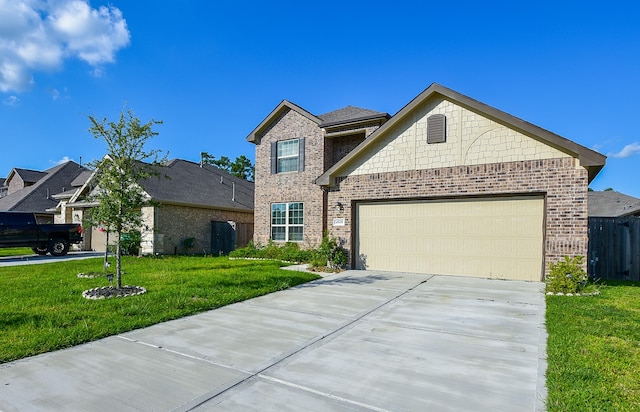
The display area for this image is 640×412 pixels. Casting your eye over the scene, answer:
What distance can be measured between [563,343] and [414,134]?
8.06m

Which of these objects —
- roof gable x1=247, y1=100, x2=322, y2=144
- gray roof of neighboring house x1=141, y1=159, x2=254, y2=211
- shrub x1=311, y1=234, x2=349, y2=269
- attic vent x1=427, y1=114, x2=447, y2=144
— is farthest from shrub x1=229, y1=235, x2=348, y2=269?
roof gable x1=247, y1=100, x2=322, y2=144

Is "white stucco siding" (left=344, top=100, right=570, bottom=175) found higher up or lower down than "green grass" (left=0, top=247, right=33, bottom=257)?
higher up

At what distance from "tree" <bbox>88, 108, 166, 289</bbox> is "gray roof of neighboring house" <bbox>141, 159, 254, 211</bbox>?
8.50 m

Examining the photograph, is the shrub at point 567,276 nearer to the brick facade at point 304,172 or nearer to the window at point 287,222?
the brick facade at point 304,172

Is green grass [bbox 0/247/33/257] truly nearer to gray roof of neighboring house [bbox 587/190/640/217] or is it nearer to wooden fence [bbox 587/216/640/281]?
wooden fence [bbox 587/216/640/281]

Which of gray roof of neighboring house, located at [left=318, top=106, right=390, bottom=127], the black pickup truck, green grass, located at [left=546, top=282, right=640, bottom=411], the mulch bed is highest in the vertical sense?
gray roof of neighboring house, located at [left=318, top=106, right=390, bottom=127]

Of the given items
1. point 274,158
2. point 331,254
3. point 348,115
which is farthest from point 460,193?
point 274,158

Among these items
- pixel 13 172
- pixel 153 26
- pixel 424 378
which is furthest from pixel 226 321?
pixel 13 172

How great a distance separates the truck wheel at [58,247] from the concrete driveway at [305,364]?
52.4 ft

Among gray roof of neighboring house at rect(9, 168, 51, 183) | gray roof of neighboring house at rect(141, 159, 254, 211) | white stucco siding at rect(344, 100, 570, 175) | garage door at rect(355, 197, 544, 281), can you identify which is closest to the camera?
garage door at rect(355, 197, 544, 281)

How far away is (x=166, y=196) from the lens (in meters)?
17.7

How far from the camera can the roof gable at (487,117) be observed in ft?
29.6

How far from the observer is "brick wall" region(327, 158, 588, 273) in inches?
360

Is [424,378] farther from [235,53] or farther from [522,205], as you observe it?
[235,53]
